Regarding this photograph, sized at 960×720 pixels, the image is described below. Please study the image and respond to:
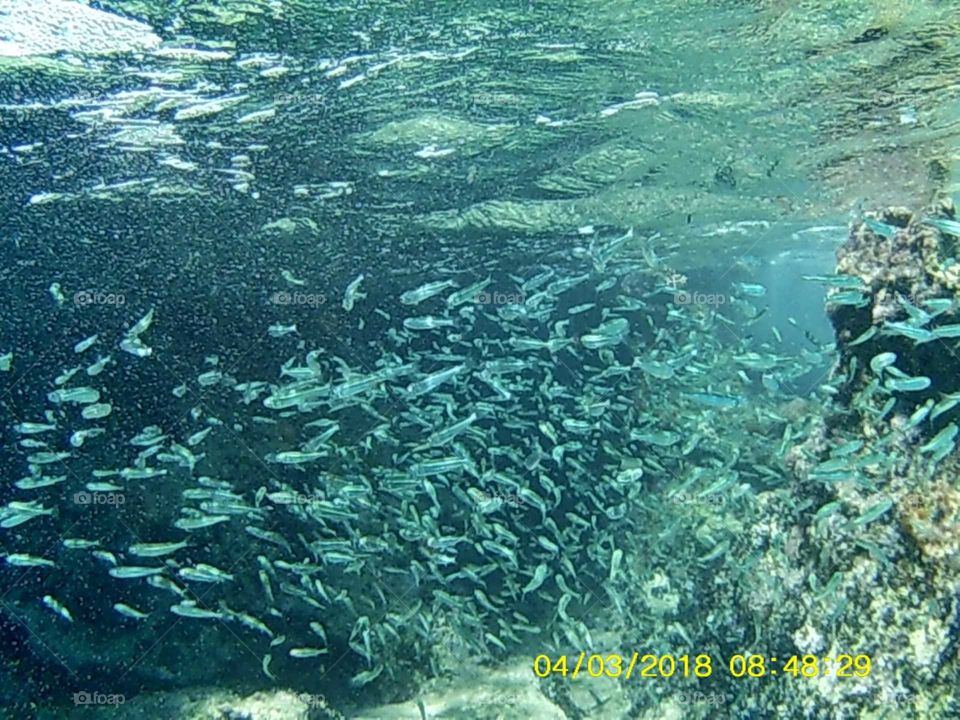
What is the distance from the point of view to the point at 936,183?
1762 centimetres

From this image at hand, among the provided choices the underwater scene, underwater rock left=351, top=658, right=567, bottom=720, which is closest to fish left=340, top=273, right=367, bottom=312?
the underwater scene

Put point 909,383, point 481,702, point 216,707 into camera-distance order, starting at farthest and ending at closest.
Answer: point 481,702 < point 216,707 < point 909,383

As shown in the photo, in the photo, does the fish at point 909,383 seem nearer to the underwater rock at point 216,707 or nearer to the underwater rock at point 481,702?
the underwater rock at point 481,702

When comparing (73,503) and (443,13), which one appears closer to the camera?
(443,13)

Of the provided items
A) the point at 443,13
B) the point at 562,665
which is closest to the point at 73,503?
the point at 562,665

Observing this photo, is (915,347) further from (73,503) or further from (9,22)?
(73,503)

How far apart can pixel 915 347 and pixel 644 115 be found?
7122 mm

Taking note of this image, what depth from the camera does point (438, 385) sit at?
9703 mm

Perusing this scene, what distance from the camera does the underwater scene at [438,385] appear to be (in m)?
8.43

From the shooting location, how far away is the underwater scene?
8.43 meters

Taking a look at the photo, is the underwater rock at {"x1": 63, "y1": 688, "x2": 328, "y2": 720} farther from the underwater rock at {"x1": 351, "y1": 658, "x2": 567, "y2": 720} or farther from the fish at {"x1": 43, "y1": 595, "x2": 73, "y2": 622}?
the fish at {"x1": 43, "y1": 595, "x2": 73, "y2": 622}

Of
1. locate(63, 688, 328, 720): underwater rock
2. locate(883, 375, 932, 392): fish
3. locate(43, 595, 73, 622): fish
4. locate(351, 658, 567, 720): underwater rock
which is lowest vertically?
locate(351, 658, 567, 720): underwater rock

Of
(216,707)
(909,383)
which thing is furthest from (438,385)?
(216,707)

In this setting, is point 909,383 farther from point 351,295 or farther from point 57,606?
point 57,606
